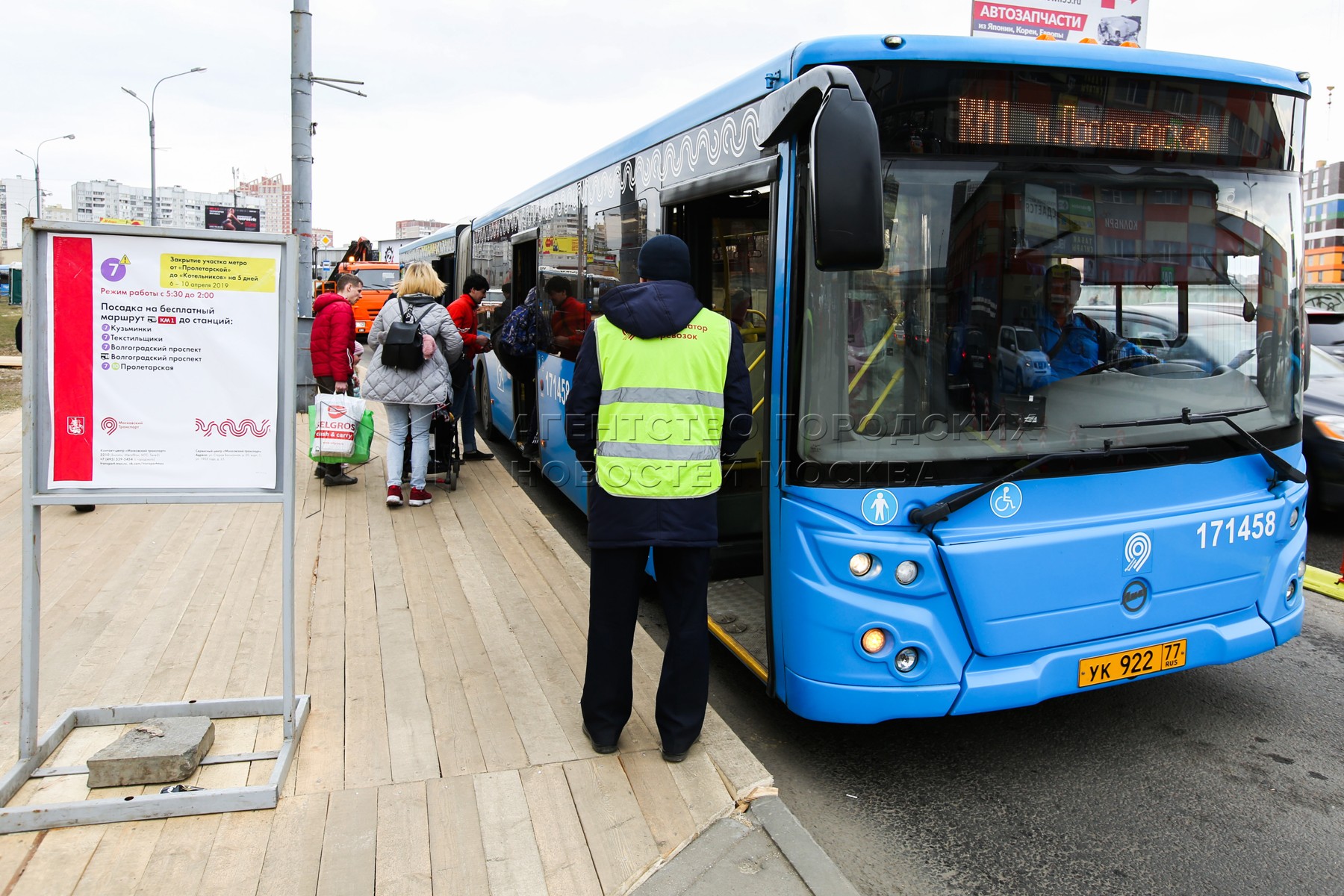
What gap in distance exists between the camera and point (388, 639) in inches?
195

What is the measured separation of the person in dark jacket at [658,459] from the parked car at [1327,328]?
39.0 feet

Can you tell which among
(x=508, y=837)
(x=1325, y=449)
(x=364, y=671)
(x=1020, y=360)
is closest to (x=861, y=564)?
(x=1020, y=360)

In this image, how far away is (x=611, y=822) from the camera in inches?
131

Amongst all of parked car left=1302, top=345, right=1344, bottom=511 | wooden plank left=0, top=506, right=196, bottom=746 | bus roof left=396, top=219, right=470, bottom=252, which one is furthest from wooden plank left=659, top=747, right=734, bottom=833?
bus roof left=396, top=219, right=470, bottom=252

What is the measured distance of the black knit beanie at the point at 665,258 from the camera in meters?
3.71

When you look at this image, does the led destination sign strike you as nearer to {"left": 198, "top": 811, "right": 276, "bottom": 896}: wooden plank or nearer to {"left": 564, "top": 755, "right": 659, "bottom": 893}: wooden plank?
{"left": 564, "top": 755, "right": 659, "bottom": 893}: wooden plank

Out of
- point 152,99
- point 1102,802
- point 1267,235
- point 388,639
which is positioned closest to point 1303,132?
point 1267,235

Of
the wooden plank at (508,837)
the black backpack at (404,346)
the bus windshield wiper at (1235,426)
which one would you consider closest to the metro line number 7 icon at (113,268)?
the wooden plank at (508,837)

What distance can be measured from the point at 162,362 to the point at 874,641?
2.62 meters

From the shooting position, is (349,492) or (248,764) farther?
(349,492)

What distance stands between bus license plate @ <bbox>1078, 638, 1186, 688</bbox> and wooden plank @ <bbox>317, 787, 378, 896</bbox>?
2572 mm

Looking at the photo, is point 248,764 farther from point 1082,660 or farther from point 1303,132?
point 1303,132

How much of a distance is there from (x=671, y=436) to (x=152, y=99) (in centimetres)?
3801

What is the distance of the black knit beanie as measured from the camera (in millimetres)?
3711
